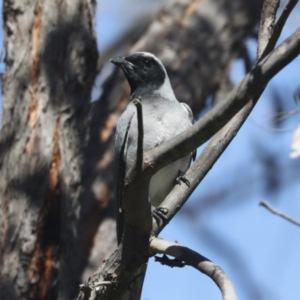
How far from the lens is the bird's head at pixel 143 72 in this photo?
528cm

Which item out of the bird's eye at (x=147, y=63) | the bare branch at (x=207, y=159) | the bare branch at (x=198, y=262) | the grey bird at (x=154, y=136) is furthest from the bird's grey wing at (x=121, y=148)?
the bare branch at (x=198, y=262)

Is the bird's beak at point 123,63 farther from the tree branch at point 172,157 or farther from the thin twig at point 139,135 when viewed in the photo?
the thin twig at point 139,135

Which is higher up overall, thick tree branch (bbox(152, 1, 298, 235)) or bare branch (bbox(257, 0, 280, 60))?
bare branch (bbox(257, 0, 280, 60))

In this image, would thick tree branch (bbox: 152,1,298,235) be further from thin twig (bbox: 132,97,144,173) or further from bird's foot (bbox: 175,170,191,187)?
thin twig (bbox: 132,97,144,173)

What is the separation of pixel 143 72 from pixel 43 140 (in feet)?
2.79

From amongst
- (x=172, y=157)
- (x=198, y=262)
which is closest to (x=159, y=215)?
(x=198, y=262)

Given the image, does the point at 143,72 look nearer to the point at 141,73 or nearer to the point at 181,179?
the point at 141,73

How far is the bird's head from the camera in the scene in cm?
528

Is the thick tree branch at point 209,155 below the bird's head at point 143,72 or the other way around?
below

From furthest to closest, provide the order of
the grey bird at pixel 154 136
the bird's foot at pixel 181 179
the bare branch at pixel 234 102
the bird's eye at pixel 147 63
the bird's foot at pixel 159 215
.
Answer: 1. the bird's eye at pixel 147 63
2. the grey bird at pixel 154 136
3. the bird's foot at pixel 181 179
4. the bird's foot at pixel 159 215
5. the bare branch at pixel 234 102

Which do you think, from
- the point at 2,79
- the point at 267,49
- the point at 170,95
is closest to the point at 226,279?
Answer: the point at 267,49

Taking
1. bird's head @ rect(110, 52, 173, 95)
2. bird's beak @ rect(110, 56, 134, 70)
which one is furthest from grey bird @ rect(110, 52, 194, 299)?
bird's beak @ rect(110, 56, 134, 70)

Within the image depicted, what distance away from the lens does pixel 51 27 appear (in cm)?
575

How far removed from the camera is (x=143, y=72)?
5.34 meters
